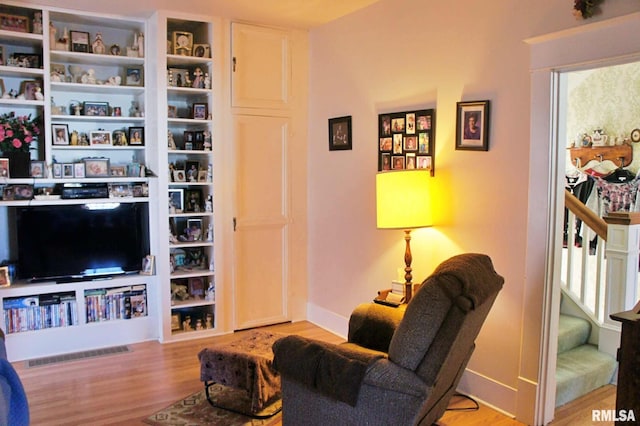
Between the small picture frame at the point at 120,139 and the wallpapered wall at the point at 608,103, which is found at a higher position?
the wallpapered wall at the point at 608,103

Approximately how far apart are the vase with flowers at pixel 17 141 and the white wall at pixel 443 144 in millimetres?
2344

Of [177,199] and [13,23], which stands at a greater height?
[13,23]

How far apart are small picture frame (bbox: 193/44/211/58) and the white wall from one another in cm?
96

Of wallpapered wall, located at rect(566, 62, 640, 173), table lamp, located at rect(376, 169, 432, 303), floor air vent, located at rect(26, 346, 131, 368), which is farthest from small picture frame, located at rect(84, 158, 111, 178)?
wallpapered wall, located at rect(566, 62, 640, 173)

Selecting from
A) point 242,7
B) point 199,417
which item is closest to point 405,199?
point 199,417

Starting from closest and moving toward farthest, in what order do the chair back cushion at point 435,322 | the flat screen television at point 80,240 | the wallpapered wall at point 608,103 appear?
1. the chair back cushion at point 435,322
2. the flat screen television at point 80,240
3. the wallpapered wall at point 608,103

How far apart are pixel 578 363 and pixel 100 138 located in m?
4.00

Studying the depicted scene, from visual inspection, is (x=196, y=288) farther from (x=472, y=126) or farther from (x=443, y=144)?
(x=472, y=126)

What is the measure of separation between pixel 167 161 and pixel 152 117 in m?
0.39

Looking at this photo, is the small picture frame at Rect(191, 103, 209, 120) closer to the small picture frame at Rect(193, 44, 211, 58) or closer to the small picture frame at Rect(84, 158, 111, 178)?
the small picture frame at Rect(193, 44, 211, 58)

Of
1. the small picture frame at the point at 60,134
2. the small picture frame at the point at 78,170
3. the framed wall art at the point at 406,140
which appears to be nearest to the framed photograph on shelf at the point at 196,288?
the small picture frame at the point at 78,170

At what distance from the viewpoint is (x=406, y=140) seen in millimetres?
3727

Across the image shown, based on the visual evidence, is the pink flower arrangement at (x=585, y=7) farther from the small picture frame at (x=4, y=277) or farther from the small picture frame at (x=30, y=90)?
the small picture frame at (x=4, y=277)

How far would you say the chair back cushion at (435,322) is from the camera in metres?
2.12
